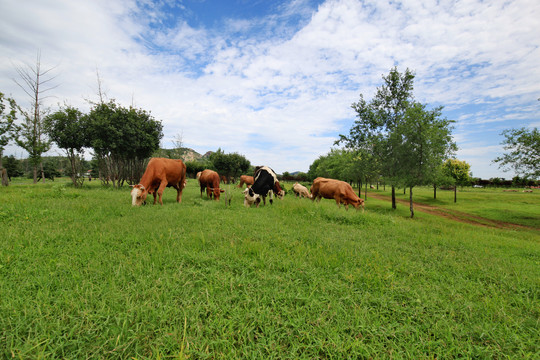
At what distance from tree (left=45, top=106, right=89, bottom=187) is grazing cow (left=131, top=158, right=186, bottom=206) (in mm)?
16234

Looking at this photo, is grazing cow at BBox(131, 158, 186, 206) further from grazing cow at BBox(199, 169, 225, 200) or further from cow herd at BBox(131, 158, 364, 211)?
grazing cow at BBox(199, 169, 225, 200)

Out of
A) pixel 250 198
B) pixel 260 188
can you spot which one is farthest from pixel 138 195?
pixel 260 188

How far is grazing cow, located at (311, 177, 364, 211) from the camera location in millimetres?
12797

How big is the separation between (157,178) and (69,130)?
17.8 m

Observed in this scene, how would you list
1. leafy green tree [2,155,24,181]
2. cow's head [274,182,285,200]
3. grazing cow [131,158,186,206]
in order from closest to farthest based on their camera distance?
grazing cow [131,158,186,206], cow's head [274,182,285,200], leafy green tree [2,155,24,181]

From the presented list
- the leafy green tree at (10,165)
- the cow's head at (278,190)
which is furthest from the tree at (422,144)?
the leafy green tree at (10,165)

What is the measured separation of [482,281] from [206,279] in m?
4.70

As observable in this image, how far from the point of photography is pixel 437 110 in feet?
56.7

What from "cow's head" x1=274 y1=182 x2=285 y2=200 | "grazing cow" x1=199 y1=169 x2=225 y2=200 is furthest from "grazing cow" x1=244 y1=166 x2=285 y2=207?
"grazing cow" x1=199 y1=169 x2=225 y2=200

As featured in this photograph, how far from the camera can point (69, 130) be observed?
64.6 feet

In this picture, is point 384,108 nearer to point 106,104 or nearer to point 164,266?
point 164,266

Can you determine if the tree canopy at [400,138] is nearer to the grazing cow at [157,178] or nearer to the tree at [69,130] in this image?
the grazing cow at [157,178]

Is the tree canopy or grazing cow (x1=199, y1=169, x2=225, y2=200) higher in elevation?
the tree canopy

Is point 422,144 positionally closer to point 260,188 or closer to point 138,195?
point 260,188
